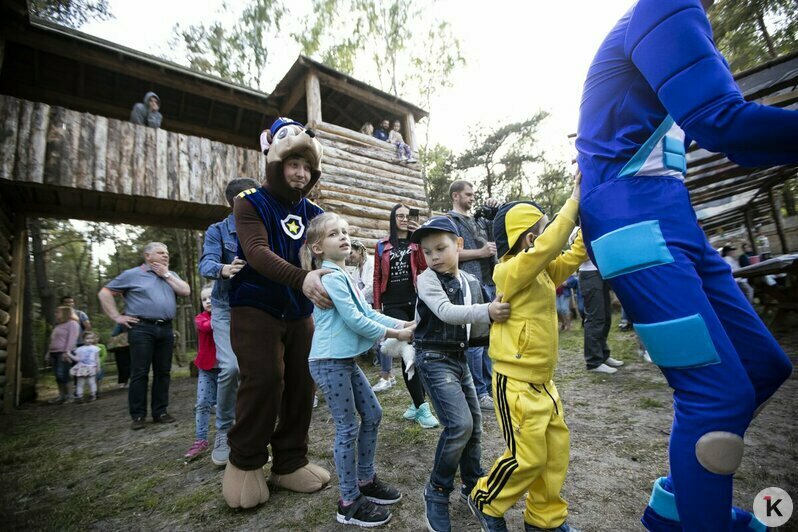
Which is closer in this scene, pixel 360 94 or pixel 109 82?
pixel 109 82

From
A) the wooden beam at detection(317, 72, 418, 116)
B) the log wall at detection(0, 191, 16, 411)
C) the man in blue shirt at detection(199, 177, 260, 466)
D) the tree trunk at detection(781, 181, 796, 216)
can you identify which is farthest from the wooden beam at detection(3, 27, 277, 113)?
the tree trunk at detection(781, 181, 796, 216)

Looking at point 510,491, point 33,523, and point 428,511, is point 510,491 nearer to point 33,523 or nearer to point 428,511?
point 428,511

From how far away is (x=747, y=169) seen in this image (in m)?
6.59

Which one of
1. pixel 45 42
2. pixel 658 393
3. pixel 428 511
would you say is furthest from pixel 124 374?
pixel 658 393

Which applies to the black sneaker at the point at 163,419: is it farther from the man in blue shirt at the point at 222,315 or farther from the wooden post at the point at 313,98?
the wooden post at the point at 313,98

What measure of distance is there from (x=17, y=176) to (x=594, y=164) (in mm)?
8663

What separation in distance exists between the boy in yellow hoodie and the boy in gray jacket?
0.44 ft

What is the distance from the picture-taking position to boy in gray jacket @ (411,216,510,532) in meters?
1.91

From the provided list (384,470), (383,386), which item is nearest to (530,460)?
(384,470)

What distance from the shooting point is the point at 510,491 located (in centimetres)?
164

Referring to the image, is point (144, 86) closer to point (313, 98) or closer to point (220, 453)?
point (313, 98)

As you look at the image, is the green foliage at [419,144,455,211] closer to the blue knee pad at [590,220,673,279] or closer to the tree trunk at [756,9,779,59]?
the tree trunk at [756,9,779,59]

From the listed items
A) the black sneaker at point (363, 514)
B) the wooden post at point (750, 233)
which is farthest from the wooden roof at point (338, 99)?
the wooden post at point (750, 233)

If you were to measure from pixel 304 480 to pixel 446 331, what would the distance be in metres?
1.52
